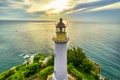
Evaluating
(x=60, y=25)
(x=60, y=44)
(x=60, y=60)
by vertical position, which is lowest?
(x=60, y=60)

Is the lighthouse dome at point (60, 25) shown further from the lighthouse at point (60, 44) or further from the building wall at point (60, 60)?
the building wall at point (60, 60)

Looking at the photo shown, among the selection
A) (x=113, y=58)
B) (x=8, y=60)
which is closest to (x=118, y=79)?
(x=113, y=58)

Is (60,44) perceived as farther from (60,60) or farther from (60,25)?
(60,25)

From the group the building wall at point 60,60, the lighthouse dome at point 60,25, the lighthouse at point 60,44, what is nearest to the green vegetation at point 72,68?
the building wall at point 60,60

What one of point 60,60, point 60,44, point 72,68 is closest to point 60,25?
point 60,44

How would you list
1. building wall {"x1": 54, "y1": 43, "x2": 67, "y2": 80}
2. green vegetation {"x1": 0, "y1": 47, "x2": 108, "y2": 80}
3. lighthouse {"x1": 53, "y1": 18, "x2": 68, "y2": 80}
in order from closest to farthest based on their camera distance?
lighthouse {"x1": 53, "y1": 18, "x2": 68, "y2": 80}
building wall {"x1": 54, "y1": 43, "x2": 67, "y2": 80}
green vegetation {"x1": 0, "y1": 47, "x2": 108, "y2": 80}

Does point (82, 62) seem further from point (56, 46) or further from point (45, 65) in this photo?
point (56, 46)

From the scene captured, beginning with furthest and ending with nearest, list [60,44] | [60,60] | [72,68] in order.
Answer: [72,68] → [60,60] → [60,44]

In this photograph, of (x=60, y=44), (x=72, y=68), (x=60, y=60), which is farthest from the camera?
(x=72, y=68)

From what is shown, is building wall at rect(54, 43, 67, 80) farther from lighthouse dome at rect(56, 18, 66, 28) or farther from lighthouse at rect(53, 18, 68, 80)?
lighthouse dome at rect(56, 18, 66, 28)

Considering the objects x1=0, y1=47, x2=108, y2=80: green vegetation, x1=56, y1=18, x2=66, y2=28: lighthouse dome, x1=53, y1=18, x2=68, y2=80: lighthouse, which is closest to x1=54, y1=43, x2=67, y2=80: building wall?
x1=53, y1=18, x2=68, y2=80: lighthouse

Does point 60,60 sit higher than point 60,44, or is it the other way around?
point 60,44
